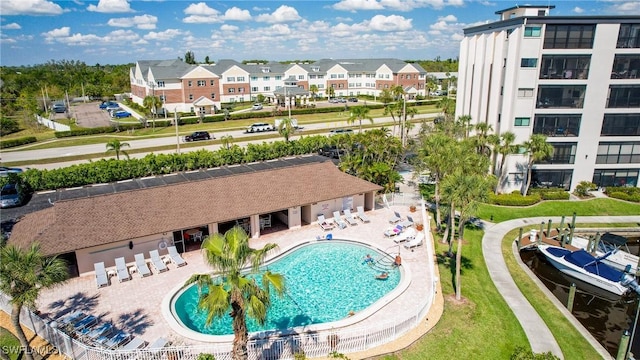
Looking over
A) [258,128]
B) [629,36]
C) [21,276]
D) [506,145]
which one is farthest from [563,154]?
[21,276]

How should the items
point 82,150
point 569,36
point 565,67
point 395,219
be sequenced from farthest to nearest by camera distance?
point 82,150 → point 565,67 → point 569,36 → point 395,219

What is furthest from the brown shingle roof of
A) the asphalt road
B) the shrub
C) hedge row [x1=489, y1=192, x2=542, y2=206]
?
the asphalt road

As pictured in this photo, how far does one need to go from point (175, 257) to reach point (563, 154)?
3975 centimetres

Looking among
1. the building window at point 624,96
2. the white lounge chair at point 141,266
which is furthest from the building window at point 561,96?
the white lounge chair at point 141,266

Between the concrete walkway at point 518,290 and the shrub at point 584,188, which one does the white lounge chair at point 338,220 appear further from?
the shrub at point 584,188

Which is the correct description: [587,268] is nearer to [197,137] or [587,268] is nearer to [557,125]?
[557,125]

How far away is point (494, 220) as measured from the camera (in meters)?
37.5

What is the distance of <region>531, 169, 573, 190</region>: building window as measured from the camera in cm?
4381

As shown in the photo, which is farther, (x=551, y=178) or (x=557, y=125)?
(x=551, y=178)

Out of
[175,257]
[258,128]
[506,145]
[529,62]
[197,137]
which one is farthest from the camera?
[258,128]

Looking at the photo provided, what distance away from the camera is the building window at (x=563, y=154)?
42.9m

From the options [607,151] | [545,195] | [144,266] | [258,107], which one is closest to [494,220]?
[545,195]

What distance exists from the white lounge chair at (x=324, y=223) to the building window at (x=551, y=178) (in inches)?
968

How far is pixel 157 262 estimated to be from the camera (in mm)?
26938
